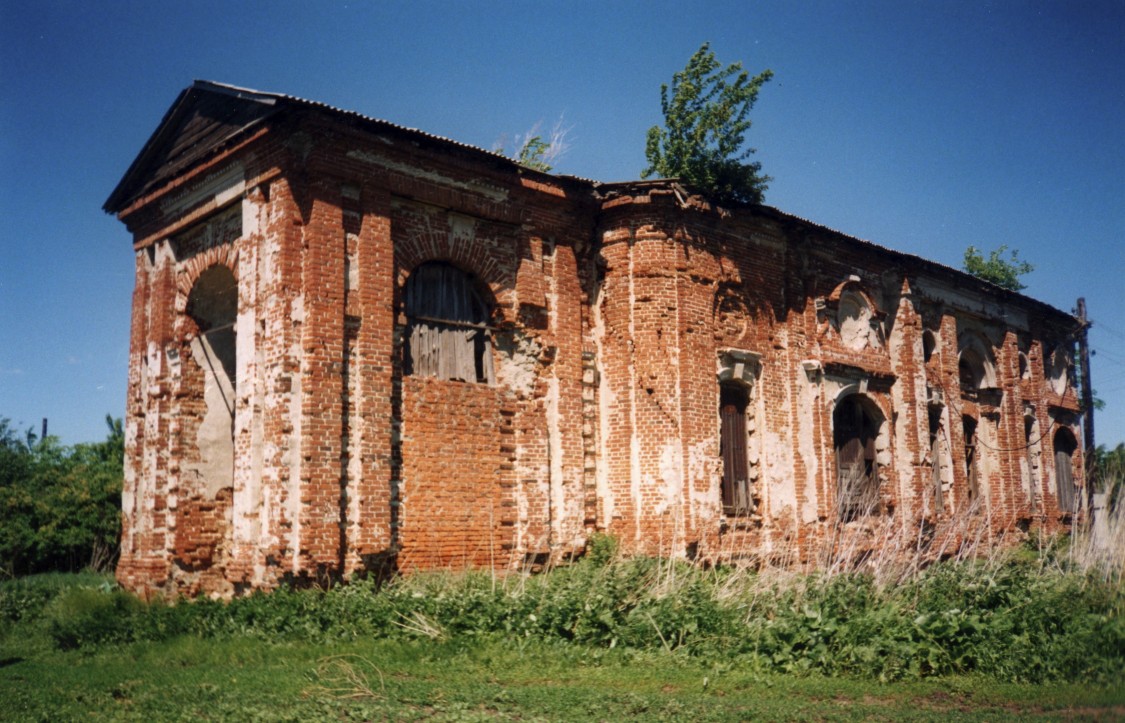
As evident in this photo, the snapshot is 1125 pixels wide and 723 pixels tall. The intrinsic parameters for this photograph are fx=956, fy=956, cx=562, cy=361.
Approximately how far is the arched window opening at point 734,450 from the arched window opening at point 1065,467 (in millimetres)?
12484

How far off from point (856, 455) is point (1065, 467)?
1011 cm

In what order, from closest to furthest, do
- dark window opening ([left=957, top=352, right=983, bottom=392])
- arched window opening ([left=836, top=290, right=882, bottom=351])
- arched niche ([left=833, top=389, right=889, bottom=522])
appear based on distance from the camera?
arched niche ([left=833, top=389, right=889, bottom=522]) < arched window opening ([left=836, top=290, right=882, bottom=351]) < dark window opening ([left=957, top=352, right=983, bottom=392])

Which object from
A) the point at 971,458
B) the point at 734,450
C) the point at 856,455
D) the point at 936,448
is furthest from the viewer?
the point at 971,458

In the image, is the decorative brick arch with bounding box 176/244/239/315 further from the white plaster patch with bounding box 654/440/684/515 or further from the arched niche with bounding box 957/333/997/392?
the arched niche with bounding box 957/333/997/392

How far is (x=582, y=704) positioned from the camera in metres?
7.61

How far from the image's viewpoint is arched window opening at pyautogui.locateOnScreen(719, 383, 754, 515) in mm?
14992

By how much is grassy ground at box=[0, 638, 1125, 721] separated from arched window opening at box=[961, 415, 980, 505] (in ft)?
45.3

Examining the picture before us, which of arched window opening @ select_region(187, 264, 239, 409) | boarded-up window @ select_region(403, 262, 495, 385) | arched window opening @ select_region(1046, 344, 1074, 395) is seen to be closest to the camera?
boarded-up window @ select_region(403, 262, 495, 385)

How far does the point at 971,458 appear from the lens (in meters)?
21.3

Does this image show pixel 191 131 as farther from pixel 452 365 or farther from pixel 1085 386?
pixel 1085 386

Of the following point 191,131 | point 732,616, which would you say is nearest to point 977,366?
point 732,616

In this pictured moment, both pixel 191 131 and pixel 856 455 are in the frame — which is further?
pixel 856 455

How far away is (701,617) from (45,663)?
7367 mm

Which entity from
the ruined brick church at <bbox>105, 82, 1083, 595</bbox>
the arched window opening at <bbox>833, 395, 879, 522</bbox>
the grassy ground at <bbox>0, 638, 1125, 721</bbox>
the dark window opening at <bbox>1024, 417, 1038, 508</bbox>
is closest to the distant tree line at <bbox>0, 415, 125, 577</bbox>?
the ruined brick church at <bbox>105, 82, 1083, 595</bbox>
